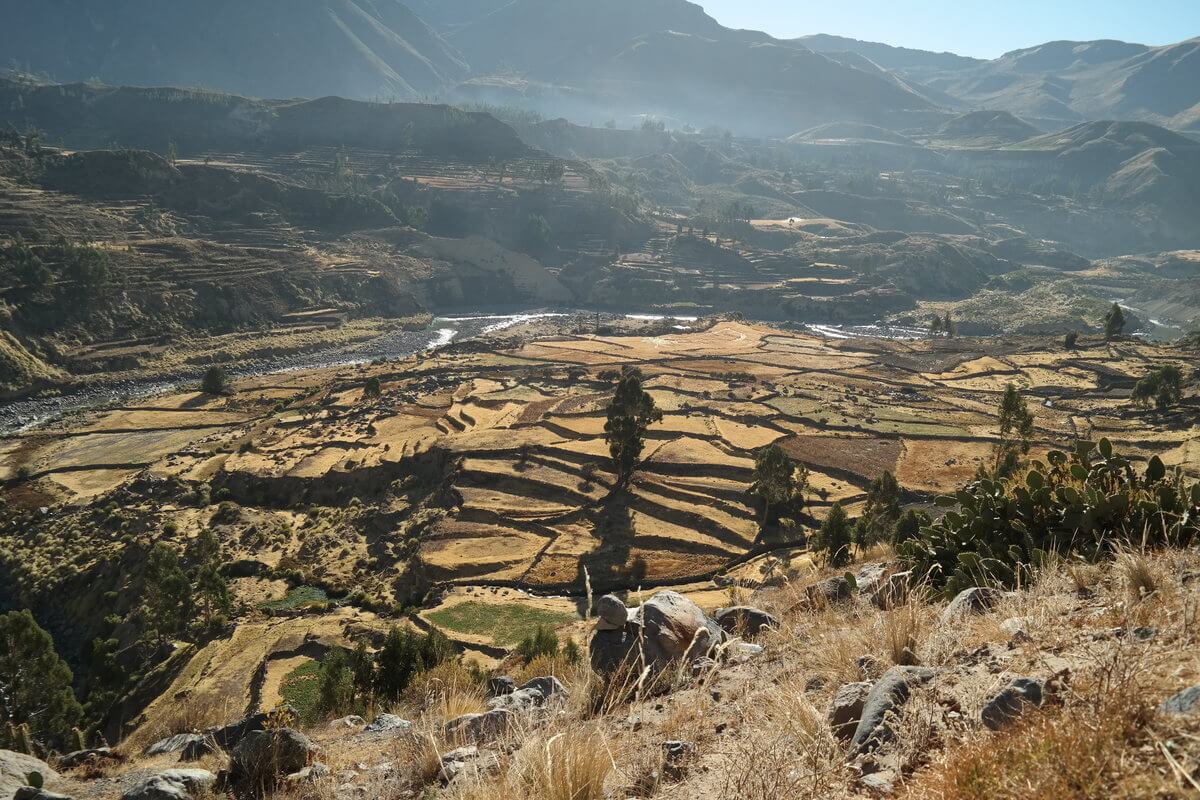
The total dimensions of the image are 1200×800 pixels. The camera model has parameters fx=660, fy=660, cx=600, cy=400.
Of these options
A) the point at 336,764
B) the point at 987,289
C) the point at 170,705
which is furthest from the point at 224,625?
the point at 987,289

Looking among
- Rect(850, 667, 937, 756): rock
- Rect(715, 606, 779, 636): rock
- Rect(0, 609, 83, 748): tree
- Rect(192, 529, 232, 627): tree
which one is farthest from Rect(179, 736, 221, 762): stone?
Rect(192, 529, 232, 627): tree

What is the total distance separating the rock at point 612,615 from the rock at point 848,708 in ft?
16.9

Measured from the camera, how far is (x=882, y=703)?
15.3 ft

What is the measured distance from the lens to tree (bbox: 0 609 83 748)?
2273 cm

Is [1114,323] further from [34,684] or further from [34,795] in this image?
[34,684]

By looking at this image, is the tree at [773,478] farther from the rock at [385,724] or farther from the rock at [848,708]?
the rock at [848,708]

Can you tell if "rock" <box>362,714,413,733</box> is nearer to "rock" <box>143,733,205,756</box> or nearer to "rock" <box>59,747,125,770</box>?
"rock" <box>143,733,205,756</box>

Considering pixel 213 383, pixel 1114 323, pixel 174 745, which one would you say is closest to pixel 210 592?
pixel 174 745

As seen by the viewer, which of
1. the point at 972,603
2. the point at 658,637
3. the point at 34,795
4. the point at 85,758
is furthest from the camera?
the point at 85,758

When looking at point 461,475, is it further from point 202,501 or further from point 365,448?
point 202,501

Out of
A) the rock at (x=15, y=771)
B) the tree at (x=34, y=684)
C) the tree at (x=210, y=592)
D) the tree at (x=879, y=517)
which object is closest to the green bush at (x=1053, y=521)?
the rock at (x=15, y=771)

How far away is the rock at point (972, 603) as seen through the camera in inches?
269

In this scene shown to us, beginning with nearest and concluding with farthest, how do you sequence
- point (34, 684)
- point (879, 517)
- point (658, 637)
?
1. point (658, 637)
2. point (34, 684)
3. point (879, 517)

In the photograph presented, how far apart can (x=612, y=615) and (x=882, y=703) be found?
599 centimetres
